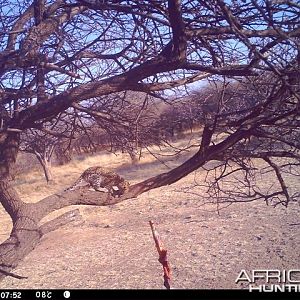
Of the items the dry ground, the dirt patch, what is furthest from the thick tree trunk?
the dirt patch

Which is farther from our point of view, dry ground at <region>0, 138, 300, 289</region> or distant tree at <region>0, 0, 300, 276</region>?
dry ground at <region>0, 138, 300, 289</region>

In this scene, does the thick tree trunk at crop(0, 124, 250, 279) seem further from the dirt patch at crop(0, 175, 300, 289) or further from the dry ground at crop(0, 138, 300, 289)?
the dirt patch at crop(0, 175, 300, 289)

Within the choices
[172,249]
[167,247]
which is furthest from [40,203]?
[167,247]

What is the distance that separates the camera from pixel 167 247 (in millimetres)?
10422

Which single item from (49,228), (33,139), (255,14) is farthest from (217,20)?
(33,139)

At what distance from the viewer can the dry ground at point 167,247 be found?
8.27 m

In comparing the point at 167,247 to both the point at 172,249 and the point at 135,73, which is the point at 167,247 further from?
the point at 135,73

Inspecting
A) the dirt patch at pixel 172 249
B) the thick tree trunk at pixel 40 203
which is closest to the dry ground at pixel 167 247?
the dirt patch at pixel 172 249

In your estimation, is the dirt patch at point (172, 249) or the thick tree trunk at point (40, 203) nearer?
the thick tree trunk at point (40, 203)

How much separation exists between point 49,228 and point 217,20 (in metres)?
2.48

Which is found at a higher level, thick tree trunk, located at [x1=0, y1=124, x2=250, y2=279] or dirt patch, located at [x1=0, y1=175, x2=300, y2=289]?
thick tree trunk, located at [x1=0, y1=124, x2=250, y2=279]

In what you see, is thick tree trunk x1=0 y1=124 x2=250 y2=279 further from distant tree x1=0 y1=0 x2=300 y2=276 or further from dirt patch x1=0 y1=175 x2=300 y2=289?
dirt patch x1=0 y1=175 x2=300 y2=289

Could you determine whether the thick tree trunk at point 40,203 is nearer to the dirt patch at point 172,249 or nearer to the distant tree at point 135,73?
the distant tree at point 135,73

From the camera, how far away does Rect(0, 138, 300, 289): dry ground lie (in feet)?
27.1
